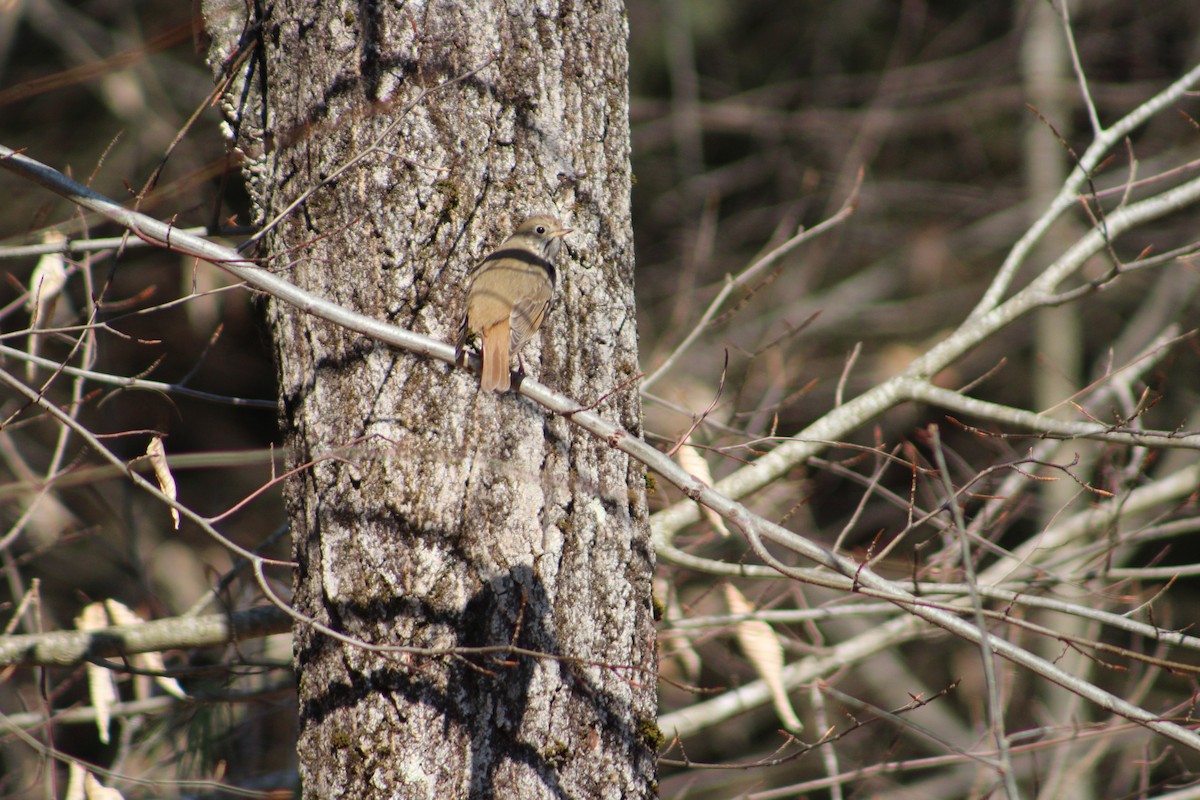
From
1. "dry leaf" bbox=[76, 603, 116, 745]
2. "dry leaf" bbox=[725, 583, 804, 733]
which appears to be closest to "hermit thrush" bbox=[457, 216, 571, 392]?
"dry leaf" bbox=[725, 583, 804, 733]

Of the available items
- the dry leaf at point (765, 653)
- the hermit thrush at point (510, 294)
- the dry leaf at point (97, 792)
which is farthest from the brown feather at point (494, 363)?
the dry leaf at point (97, 792)

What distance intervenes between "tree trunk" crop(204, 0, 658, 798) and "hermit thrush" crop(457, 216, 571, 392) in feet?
0.14

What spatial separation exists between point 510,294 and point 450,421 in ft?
1.40

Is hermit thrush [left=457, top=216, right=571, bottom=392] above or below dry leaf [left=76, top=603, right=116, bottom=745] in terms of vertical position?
above

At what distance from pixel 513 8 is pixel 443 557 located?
1.44 metres

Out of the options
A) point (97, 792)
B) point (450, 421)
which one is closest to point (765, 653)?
point (450, 421)

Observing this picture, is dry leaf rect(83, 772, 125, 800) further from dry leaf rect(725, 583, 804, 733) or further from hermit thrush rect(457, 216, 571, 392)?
dry leaf rect(725, 583, 804, 733)

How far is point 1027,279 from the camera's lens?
391 inches

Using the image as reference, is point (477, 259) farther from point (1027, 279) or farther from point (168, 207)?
point (1027, 279)

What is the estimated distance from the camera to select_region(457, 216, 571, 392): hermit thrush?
248cm

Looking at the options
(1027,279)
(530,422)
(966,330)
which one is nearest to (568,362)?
(530,422)

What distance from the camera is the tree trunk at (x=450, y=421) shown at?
240 centimetres

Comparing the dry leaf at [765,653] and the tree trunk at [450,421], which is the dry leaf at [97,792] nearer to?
the tree trunk at [450,421]

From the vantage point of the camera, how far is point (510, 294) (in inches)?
107
